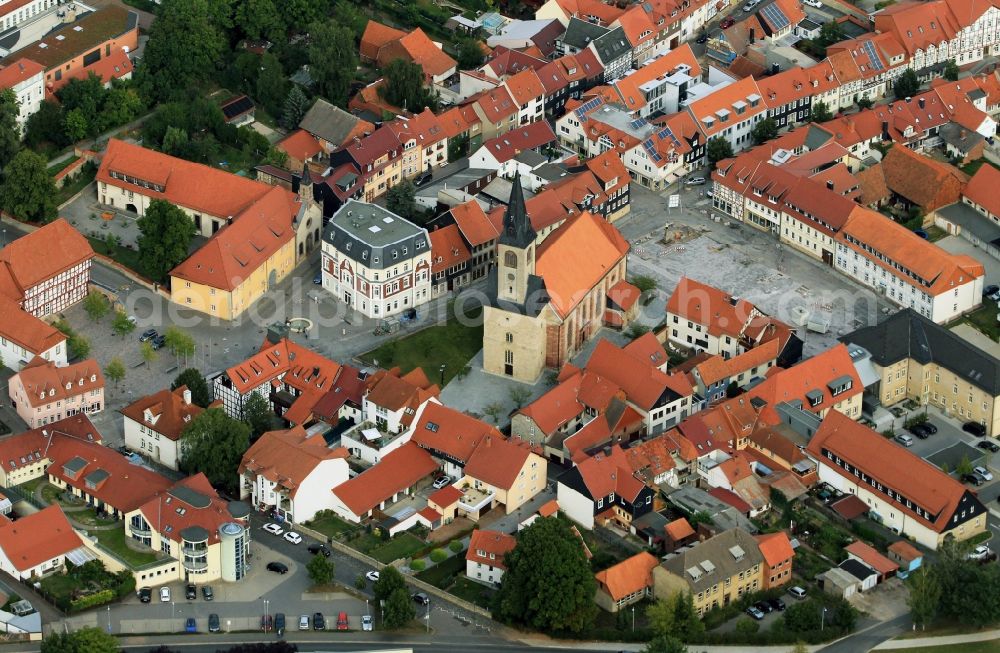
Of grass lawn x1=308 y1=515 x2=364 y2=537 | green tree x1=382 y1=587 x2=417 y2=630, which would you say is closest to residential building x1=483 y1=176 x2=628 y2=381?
grass lawn x1=308 y1=515 x2=364 y2=537

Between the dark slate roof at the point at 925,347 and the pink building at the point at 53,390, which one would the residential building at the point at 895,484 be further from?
the pink building at the point at 53,390

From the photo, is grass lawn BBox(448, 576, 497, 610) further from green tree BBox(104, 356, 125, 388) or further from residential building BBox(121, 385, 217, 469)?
green tree BBox(104, 356, 125, 388)

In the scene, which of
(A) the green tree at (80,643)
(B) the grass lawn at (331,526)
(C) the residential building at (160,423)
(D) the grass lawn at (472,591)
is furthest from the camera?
(C) the residential building at (160,423)

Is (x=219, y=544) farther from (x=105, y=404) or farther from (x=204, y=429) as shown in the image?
(x=105, y=404)

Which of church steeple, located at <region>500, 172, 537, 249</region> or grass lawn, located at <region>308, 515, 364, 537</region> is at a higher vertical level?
church steeple, located at <region>500, 172, 537, 249</region>

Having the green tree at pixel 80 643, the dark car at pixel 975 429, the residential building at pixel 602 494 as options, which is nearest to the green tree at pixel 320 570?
the green tree at pixel 80 643
